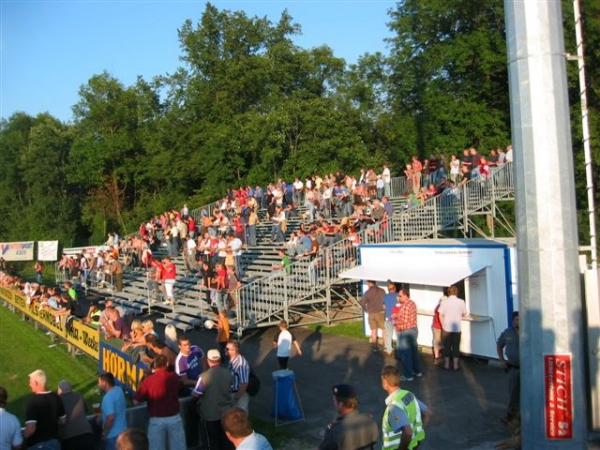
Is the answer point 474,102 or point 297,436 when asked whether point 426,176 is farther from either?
point 297,436

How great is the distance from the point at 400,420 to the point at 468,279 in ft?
30.8

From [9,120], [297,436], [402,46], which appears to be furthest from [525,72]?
[9,120]

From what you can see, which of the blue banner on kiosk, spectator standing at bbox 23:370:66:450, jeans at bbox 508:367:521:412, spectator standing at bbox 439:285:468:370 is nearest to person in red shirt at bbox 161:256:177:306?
the blue banner on kiosk

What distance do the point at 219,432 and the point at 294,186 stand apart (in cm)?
2351

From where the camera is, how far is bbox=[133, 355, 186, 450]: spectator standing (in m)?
7.93

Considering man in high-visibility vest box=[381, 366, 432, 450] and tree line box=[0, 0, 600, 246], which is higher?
tree line box=[0, 0, 600, 246]

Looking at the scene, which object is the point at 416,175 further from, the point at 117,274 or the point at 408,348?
the point at 408,348

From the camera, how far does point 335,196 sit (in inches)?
1067

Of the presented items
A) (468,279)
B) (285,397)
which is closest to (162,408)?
(285,397)

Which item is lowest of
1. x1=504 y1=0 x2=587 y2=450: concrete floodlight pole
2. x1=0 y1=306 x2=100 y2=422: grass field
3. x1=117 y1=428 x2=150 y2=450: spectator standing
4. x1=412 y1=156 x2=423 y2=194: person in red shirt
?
x1=0 y1=306 x2=100 y2=422: grass field

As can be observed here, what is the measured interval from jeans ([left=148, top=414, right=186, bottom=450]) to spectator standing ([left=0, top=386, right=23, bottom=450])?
5.39 feet

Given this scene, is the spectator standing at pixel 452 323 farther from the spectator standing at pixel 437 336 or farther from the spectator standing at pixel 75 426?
the spectator standing at pixel 75 426

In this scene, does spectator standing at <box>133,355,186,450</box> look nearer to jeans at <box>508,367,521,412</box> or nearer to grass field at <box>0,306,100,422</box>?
jeans at <box>508,367,521,412</box>

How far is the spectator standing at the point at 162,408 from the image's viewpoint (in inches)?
312
